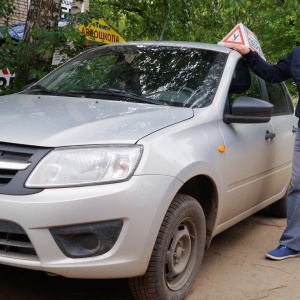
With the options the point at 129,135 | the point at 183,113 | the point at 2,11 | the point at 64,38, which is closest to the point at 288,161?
the point at 183,113

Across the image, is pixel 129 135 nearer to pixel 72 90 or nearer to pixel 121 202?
pixel 121 202

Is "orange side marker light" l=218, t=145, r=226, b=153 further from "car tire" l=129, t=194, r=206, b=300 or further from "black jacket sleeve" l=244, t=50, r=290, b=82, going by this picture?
"black jacket sleeve" l=244, t=50, r=290, b=82

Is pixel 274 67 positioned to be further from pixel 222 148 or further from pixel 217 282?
pixel 217 282

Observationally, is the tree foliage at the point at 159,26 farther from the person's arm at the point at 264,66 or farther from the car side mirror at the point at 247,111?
→ the car side mirror at the point at 247,111

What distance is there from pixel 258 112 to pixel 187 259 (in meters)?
1.14

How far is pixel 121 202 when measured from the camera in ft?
8.32

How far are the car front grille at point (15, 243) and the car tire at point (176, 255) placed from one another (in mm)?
638

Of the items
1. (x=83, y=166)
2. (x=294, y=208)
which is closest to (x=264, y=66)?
(x=294, y=208)

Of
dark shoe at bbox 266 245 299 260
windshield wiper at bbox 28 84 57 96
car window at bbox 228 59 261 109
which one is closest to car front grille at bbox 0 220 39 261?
windshield wiper at bbox 28 84 57 96

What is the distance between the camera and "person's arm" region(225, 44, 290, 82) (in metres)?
4.18

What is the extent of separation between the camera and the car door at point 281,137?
4418 mm

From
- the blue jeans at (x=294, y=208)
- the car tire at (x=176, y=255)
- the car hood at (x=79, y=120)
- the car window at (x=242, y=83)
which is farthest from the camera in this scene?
the blue jeans at (x=294, y=208)

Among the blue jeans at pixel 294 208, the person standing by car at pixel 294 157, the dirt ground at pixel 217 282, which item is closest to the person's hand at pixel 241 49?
the person standing by car at pixel 294 157

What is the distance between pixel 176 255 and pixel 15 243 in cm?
102
